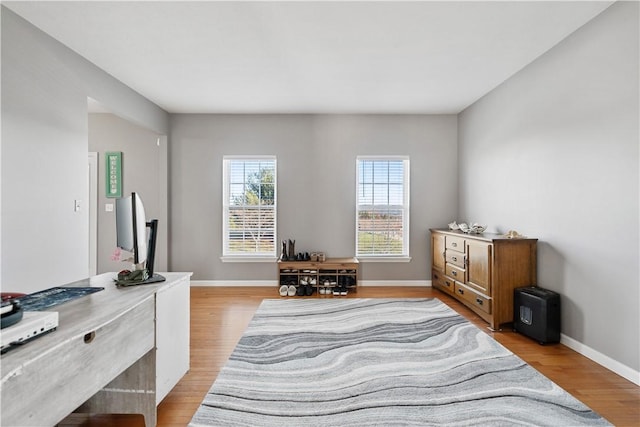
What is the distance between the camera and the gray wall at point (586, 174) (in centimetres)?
231

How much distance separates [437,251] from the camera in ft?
15.7

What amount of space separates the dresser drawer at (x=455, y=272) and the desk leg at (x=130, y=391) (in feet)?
11.6

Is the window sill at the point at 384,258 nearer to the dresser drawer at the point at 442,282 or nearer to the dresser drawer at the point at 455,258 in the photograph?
the dresser drawer at the point at 442,282

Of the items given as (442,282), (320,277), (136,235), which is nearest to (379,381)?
(136,235)

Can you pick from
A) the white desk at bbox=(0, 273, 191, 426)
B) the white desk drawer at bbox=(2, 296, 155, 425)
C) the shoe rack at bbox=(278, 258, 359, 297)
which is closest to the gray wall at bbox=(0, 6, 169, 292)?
the white desk at bbox=(0, 273, 191, 426)

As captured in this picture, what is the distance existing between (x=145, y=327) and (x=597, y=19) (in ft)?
13.2

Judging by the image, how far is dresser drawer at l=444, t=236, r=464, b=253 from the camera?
3.98m

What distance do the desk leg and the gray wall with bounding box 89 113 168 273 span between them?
3.46m

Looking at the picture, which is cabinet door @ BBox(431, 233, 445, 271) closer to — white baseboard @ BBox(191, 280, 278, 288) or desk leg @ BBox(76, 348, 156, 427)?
white baseboard @ BBox(191, 280, 278, 288)

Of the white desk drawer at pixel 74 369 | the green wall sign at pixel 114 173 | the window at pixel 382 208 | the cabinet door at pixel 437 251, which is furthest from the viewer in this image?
the window at pixel 382 208

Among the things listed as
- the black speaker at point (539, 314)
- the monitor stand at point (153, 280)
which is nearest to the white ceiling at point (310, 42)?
the monitor stand at point (153, 280)

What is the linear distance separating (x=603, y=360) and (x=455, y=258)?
1.82 metres

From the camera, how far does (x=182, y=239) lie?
5.09 m

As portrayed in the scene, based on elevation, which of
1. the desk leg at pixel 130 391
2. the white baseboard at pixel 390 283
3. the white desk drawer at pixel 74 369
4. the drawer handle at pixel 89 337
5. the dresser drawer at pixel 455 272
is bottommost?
the white baseboard at pixel 390 283
